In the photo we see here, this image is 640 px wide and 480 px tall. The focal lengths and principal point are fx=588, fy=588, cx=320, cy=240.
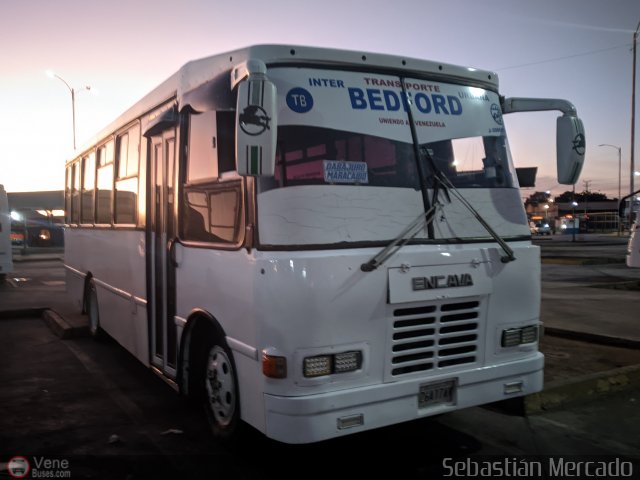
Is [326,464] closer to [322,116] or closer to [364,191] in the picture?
[364,191]

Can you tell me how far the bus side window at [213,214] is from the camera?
13.9 feet

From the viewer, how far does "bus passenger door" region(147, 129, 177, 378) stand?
547 cm

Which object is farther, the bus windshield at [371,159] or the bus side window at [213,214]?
the bus side window at [213,214]

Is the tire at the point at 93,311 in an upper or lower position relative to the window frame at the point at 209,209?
lower

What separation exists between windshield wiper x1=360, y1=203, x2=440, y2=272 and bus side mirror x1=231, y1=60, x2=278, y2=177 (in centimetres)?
93

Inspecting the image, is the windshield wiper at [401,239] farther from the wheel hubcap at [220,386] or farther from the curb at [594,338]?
the curb at [594,338]

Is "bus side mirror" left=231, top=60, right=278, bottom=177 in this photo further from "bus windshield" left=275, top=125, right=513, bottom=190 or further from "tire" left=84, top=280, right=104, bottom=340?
"tire" left=84, top=280, right=104, bottom=340

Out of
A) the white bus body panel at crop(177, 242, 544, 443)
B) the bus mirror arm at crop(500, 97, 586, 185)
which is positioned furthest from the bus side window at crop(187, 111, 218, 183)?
the bus mirror arm at crop(500, 97, 586, 185)

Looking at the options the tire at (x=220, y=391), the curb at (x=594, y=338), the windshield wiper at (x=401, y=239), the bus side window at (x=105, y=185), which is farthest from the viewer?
the curb at (x=594, y=338)

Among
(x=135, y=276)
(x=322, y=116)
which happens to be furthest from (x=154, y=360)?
(x=322, y=116)

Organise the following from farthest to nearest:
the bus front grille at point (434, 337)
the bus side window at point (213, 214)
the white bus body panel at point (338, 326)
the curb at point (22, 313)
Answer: the curb at point (22, 313)
the bus side window at point (213, 214)
the bus front grille at point (434, 337)
the white bus body panel at point (338, 326)

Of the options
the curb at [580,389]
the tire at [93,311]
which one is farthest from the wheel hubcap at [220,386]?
the tire at [93,311]

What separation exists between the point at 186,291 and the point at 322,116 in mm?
2008

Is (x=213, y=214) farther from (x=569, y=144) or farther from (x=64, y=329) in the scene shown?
(x=64, y=329)
